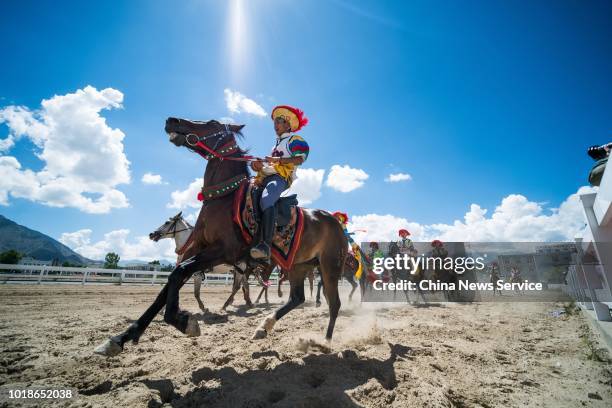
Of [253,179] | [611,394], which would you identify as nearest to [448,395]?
[611,394]

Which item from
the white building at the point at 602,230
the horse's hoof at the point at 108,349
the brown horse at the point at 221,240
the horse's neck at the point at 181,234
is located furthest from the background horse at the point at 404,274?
the horse's hoof at the point at 108,349

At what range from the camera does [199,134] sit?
4211 mm

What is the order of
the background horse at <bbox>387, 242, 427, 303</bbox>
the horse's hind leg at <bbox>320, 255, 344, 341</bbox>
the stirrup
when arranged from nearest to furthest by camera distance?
the stirrup, the horse's hind leg at <bbox>320, 255, 344, 341</bbox>, the background horse at <bbox>387, 242, 427, 303</bbox>

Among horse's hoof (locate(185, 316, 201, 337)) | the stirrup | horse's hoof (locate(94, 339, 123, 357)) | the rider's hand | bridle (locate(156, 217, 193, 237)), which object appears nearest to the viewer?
horse's hoof (locate(94, 339, 123, 357))

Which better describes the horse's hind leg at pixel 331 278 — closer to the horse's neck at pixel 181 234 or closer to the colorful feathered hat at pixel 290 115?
the colorful feathered hat at pixel 290 115

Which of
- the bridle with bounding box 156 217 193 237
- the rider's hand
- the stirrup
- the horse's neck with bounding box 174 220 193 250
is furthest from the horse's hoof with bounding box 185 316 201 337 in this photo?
the bridle with bounding box 156 217 193 237

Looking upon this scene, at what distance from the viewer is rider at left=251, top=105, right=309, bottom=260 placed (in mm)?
4002

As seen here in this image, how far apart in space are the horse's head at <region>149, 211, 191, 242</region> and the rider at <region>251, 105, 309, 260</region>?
7.59 metres

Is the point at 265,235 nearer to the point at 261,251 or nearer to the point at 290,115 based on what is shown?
the point at 261,251

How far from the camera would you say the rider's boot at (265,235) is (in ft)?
12.4

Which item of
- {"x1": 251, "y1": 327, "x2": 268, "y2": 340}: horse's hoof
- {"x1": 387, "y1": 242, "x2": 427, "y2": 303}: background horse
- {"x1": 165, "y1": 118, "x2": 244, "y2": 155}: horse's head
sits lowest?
{"x1": 251, "y1": 327, "x2": 268, "y2": 340}: horse's hoof

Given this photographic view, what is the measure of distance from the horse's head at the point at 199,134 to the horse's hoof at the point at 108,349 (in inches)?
104

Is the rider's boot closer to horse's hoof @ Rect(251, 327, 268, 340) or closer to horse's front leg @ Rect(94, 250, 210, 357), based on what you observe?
horse's front leg @ Rect(94, 250, 210, 357)

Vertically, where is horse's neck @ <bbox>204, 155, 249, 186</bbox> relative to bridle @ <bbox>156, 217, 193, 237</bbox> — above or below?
below
